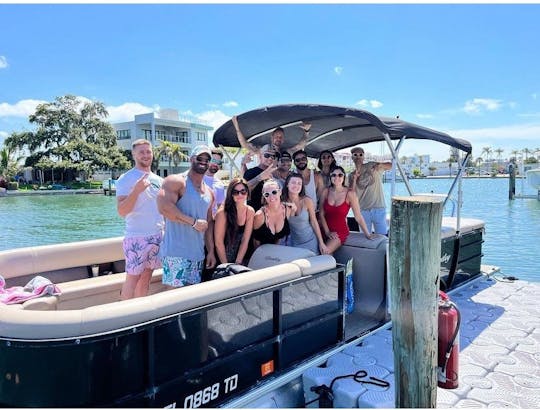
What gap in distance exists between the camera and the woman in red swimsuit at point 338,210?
3.72 m

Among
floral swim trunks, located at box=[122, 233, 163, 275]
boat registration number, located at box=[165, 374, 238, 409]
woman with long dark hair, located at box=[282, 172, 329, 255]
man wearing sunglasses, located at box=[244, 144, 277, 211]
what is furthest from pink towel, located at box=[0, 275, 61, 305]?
woman with long dark hair, located at box=[282, 172, 329, 255]

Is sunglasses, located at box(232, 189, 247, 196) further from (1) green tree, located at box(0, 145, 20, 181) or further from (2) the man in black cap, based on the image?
(1) green tree, located at box(0, 145, 20, 181)

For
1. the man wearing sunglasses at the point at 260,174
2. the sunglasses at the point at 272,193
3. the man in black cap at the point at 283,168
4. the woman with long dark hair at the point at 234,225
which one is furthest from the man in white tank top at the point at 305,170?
the woman with long dark hair at the point at 234,225

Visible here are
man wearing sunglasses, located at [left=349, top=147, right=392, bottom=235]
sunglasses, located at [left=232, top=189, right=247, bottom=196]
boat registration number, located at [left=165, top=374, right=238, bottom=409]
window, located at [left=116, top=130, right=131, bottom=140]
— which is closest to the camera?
boat registration number, located at [left=165, top=374, right=238, bottom=409]

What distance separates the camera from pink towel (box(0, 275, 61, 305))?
2.47m

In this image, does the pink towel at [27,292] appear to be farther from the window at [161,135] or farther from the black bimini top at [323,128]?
the window at [161,135]

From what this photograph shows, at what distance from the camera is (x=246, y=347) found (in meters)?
2.60

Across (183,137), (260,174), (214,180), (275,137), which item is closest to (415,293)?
(260,174)

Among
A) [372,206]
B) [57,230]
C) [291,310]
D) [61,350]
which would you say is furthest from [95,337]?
[57,230]

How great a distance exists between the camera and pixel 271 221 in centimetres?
336

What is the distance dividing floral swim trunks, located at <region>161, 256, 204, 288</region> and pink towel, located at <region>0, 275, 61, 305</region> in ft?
2.30

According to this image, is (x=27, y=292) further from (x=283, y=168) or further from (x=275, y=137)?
(x=275, y=137)

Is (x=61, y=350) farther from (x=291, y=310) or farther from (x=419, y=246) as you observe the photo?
(x=419, y=246)

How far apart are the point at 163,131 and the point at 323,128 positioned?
4186 cm
